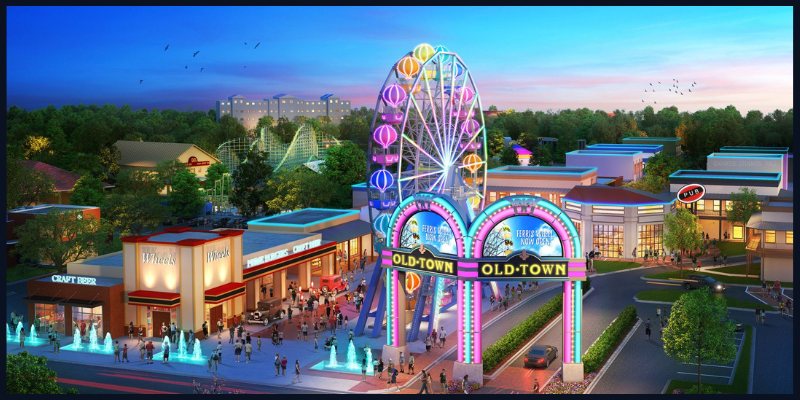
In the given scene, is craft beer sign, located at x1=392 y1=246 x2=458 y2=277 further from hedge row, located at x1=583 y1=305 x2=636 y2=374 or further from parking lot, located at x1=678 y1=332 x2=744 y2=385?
parking lot, located at x1=678 y1=332 x2=744 y2=385

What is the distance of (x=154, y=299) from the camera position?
6100 cm

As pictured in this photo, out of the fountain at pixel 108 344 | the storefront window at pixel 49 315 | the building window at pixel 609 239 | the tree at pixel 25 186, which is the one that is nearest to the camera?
the fountain at pixel 108 344

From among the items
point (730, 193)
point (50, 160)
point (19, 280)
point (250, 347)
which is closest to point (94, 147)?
point (50, 160)

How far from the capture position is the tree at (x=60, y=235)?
7988 cm

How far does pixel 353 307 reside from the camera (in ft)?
235

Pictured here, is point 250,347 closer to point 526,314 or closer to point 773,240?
point 526,314

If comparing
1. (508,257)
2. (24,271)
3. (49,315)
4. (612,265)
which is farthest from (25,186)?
(508,257)

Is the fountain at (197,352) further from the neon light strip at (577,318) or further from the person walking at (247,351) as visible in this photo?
the neon light strip at (577,318)

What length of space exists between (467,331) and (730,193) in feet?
200

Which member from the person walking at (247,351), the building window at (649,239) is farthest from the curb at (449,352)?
the building window at (649,239)

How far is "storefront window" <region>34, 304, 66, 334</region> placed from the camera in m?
63.8

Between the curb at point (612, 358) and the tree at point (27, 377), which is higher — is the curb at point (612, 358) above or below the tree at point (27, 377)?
below

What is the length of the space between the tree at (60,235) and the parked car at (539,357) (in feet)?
132

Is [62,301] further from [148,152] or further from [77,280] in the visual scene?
[148,152]
